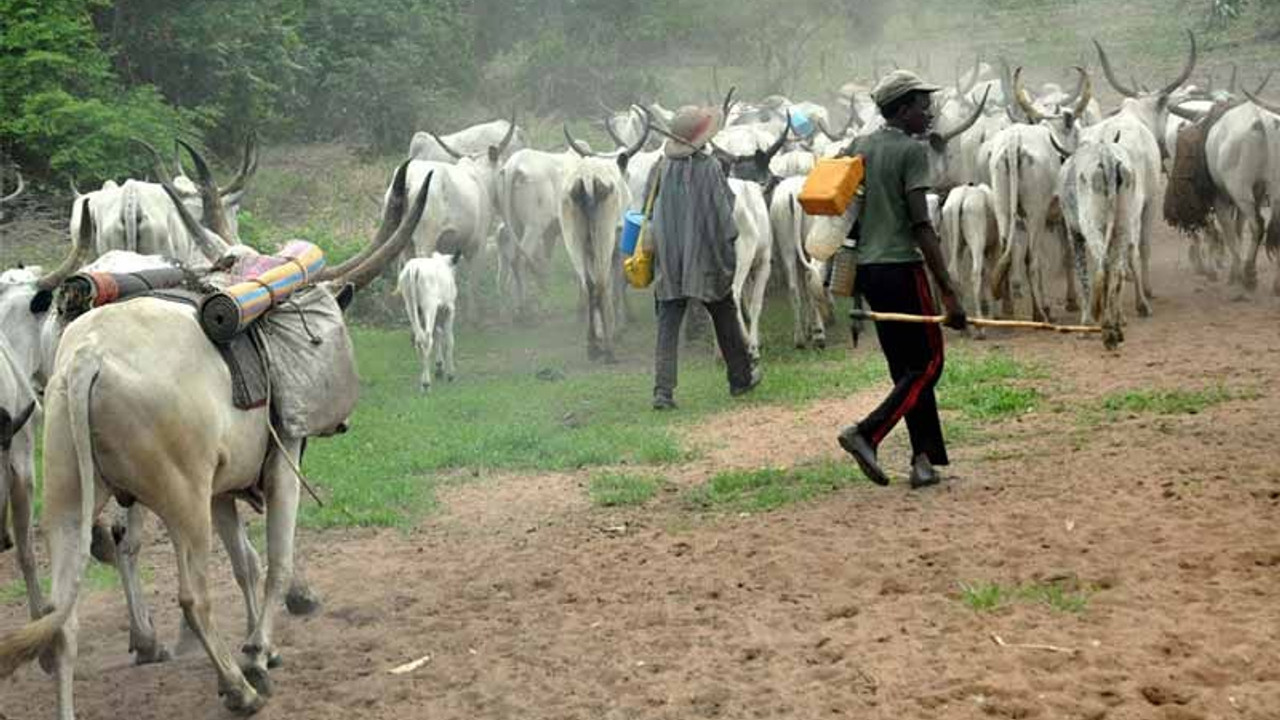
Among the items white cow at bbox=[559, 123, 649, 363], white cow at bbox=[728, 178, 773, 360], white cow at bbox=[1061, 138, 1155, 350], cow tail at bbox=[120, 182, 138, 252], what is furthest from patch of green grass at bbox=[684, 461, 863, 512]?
white cow at bbox=[559, 123, 649, 363]

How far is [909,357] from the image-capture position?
342 inches

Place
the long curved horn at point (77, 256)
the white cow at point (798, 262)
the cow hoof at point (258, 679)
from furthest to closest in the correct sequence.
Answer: the white cow at point (798, 262)
the long curved horn at point (77, 256)
the cow hoof at point (258, 679)

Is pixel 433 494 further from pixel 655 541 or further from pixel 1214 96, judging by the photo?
pixel 1214 96

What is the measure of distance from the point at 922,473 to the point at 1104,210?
5.34 meters

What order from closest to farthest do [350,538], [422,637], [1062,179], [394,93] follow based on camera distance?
[422,637] < [350,538] < [1062,179] < [394,93]

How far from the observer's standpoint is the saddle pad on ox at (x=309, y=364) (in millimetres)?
6820

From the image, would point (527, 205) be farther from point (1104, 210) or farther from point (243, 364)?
point (243, 364)

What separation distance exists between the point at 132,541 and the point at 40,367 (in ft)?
8.90

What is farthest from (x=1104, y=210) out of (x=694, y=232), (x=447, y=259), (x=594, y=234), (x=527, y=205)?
(x=527, y=205)

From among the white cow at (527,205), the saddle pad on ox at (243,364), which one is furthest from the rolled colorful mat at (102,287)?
the white cow at (527,205)

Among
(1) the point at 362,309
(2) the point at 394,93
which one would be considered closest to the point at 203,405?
(1) the point at 362,309

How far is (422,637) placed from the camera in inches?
283

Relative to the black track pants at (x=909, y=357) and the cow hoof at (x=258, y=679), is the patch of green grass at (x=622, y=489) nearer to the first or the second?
the black track pants at (x=909, y=357)

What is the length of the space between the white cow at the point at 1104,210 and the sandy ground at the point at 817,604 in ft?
9.64
